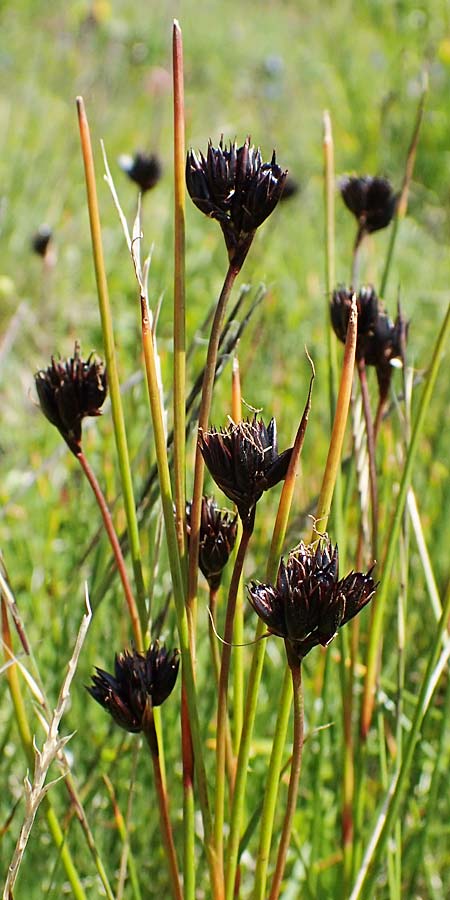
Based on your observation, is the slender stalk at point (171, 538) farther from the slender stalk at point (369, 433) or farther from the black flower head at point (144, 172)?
the black flower head at point (144, 172)

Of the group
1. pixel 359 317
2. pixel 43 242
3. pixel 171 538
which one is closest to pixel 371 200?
pixel 359 317

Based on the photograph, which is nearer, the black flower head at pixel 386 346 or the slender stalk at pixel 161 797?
the slender stalk at pixel 161 797

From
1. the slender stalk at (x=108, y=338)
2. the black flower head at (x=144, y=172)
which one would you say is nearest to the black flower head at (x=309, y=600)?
the slender stalk at (x=108, y=338)

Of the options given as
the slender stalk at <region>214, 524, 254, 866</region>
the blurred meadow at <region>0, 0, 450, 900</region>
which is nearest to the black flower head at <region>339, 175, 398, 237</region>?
the blurred meadow at <region>0, 0, 450, 900</region>

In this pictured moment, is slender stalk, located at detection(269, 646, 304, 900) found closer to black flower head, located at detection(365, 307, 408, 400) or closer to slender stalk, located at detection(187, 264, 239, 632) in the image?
slender stalk, located at detection(187, 264, 239, 632)

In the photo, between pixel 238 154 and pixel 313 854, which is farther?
pixel 313 854

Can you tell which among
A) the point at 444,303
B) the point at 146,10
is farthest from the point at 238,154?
the point at 146,10

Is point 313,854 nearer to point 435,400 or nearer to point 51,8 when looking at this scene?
point 435,400
